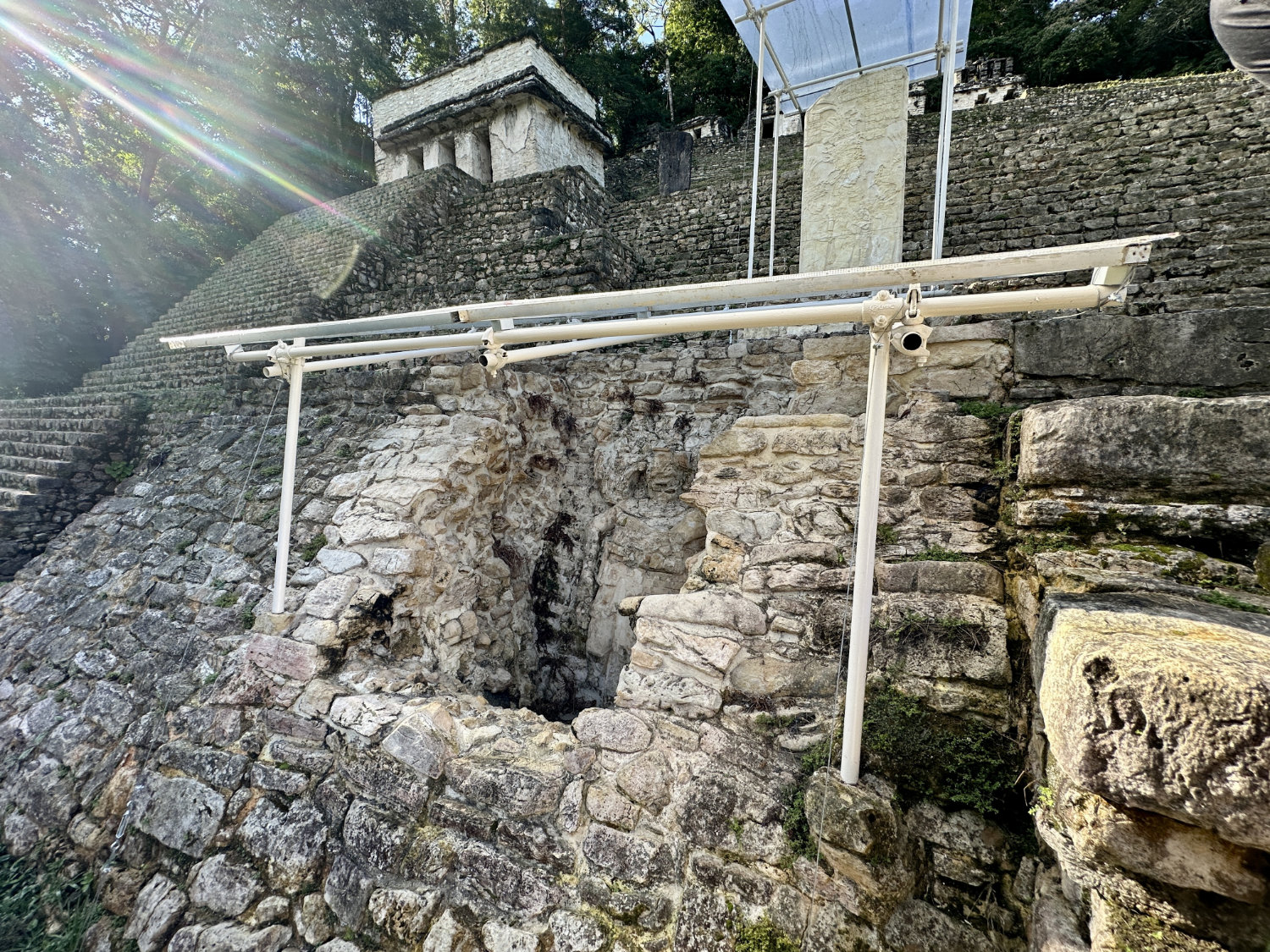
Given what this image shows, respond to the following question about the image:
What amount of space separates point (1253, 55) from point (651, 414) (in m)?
2.94

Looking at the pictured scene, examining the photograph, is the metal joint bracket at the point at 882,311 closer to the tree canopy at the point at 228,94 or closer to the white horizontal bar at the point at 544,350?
the white horizontal bar at the point at 544,350

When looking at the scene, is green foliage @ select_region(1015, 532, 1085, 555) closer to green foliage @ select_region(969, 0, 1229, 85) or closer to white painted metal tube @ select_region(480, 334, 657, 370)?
white painted metal tube @ select_region(480, 334, 657, 370)

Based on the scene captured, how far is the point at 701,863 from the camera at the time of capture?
5.42 feet

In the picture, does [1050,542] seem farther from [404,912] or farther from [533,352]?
[404,912]

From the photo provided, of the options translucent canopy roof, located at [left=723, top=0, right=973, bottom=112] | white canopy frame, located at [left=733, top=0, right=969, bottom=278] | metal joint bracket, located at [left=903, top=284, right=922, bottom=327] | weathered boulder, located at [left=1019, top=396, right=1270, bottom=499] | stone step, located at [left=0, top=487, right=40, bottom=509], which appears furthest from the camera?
stone step, located at [left=0, top=487, right=40, bottom=509]

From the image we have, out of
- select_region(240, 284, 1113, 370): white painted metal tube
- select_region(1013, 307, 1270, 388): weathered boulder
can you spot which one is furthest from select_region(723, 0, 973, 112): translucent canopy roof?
select_region(240, 284, 1113, 370): white painted metal tube

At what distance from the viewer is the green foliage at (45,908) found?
2342mm

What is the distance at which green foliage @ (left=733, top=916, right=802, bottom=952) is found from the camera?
1.48m

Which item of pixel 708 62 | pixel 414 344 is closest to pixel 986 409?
pixel 414 344

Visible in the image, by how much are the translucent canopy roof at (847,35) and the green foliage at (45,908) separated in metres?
7.66

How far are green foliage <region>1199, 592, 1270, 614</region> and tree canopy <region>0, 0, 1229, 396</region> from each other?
1471 centimetres

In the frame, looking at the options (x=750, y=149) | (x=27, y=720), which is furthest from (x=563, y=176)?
(x=27, y=720)

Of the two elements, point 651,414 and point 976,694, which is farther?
point 651,414

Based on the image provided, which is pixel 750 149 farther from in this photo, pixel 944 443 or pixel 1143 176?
pixel 944 443
